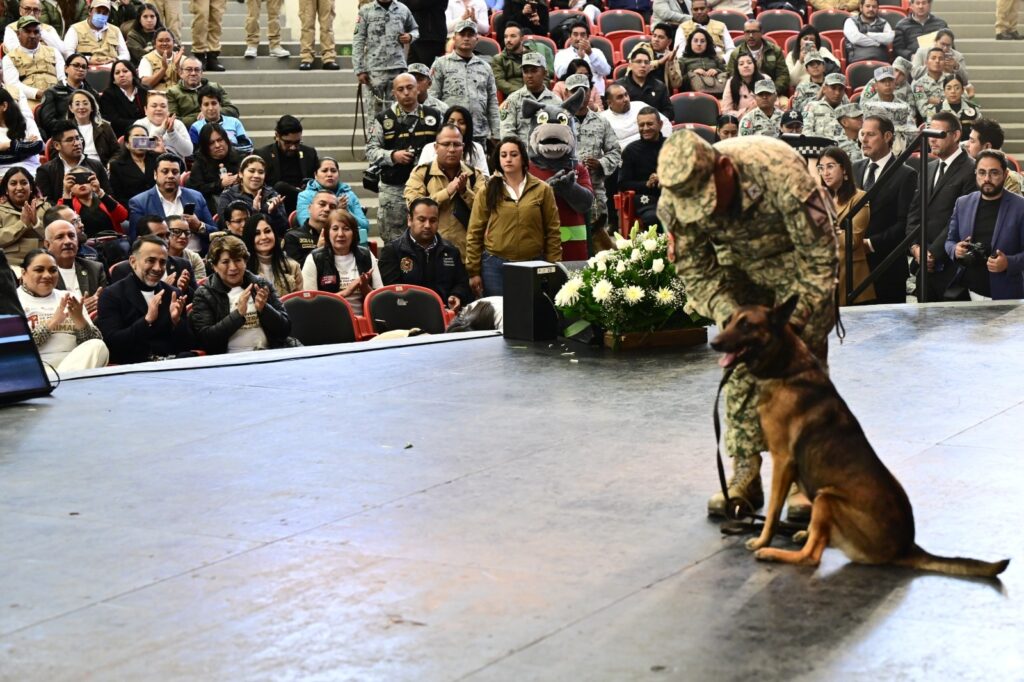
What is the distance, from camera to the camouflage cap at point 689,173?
475 centimetres

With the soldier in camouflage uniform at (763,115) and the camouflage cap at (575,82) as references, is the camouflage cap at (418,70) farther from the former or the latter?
the soldier in camouflage uniform at (763,115)

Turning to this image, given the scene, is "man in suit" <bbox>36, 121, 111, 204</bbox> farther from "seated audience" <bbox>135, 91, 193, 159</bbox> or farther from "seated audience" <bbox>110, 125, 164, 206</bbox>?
"seated audience" <bbox>135, 91, 193, 159</bbox>

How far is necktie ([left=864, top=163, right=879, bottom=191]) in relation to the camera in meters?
12.3

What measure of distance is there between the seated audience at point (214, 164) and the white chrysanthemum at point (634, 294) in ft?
17.1

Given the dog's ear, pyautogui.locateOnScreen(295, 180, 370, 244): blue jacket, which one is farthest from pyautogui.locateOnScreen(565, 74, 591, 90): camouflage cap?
the dog's ear

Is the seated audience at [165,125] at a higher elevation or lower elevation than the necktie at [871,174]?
higher

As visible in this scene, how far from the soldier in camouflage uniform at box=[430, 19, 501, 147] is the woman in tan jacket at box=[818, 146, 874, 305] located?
387 cm

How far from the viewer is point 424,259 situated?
36.2 feet

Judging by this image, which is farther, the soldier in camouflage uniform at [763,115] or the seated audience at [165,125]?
the soldier in camouflage uniform at [763,115]

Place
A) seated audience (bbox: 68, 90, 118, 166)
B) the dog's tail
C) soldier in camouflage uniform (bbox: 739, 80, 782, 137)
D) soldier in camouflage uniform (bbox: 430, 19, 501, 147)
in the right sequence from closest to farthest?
1. the dog's tail
2. seated audience (bbox: 68, 90, 118, 166)
3. soldier in camouflage uniform (bbox: 430, 19, 501, 147)
4. soldier in camouflage uniform (bbox: 739, 80, 782, 137)

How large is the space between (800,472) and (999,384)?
11.1 feet

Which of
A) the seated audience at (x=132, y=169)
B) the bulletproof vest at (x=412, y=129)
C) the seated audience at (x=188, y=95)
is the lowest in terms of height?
the seated audience at (x=132, y=169)

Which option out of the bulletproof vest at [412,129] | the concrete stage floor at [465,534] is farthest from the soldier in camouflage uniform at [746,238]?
the bulletproof vest at [412,129]

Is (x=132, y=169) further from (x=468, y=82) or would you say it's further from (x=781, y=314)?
(x=781, y=314)
